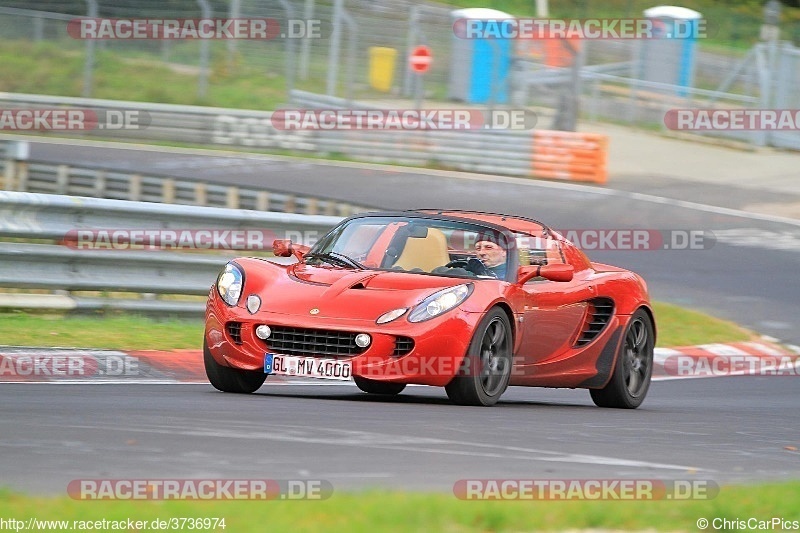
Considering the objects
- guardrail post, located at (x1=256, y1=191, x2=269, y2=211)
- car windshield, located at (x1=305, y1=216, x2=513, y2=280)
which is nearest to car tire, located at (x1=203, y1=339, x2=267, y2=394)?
car windshield, located at (x1=305, y1=216, x2=513, y2=280)

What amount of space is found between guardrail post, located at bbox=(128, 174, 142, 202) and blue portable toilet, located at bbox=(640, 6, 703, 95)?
15144 mm

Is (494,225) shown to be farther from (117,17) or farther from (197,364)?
(117,17)

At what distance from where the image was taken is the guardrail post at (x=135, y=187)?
2094 cm

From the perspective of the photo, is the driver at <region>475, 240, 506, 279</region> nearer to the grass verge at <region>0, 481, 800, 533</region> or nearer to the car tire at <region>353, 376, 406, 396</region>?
the car tire at <region>353, 376, 406, 396</region>

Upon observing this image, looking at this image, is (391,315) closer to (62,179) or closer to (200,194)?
(200,194)

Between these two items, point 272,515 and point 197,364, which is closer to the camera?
point 272,515

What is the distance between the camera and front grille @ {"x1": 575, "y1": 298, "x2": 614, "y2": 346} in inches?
384

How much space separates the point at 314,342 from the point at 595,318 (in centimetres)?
234

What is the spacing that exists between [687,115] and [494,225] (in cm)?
2310

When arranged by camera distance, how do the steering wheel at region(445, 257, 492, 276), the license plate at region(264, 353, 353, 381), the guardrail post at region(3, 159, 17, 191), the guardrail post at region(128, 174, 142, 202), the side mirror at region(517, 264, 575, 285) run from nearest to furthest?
1. the license plate at region(264, 353, 353, 381)
2. the side mirror at region(517, 264, 575, 285)
3. the steering wheel at region(445, 257, 492, 276)
4. the guardrail post at region(128, 174, 142, 202)
5. the guardrail post at region(3, 159, 17, 191)

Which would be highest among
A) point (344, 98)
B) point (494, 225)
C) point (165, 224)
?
point (494, 225)

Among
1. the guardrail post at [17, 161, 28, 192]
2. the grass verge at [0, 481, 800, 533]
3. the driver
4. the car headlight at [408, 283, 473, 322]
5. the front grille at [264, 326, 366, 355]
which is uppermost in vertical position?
the grass verge at [0, 481, 800, 533]

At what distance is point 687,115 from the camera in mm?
31719

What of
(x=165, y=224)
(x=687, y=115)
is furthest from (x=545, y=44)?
(x=165, y=224)
